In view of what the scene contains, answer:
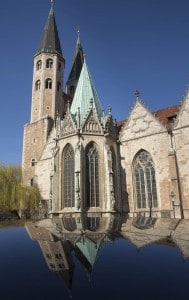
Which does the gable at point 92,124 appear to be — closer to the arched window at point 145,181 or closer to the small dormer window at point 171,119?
the arched window at point 145,181

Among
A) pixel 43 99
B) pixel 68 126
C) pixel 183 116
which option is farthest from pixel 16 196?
pixel 183 116

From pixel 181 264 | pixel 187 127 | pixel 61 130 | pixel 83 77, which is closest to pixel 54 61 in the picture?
pixel 83 77

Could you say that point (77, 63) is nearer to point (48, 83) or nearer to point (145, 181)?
point (48, 83)

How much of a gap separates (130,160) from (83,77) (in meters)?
10.8

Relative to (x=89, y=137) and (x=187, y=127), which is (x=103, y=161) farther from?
(x=187, y=127)

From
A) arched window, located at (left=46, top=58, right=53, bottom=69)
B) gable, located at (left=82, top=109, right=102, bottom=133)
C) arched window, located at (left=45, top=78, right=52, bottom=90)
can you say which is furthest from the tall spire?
gable, located at (left=82, top=109, right=102, bottom=133)

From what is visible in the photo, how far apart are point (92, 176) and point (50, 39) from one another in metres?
27.9

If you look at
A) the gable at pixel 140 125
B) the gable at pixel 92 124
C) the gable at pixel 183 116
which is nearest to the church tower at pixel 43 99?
the gable at pixel 92 124

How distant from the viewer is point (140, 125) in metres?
24.1

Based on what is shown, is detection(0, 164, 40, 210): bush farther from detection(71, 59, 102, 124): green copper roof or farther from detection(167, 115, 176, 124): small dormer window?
detection(167, 115, 176, 124): small dormer window

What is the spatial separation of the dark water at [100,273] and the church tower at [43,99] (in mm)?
26665

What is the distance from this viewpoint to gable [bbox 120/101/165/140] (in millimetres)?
23066

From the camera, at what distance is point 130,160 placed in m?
23.5

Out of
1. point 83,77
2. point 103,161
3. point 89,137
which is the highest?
point 83,77
